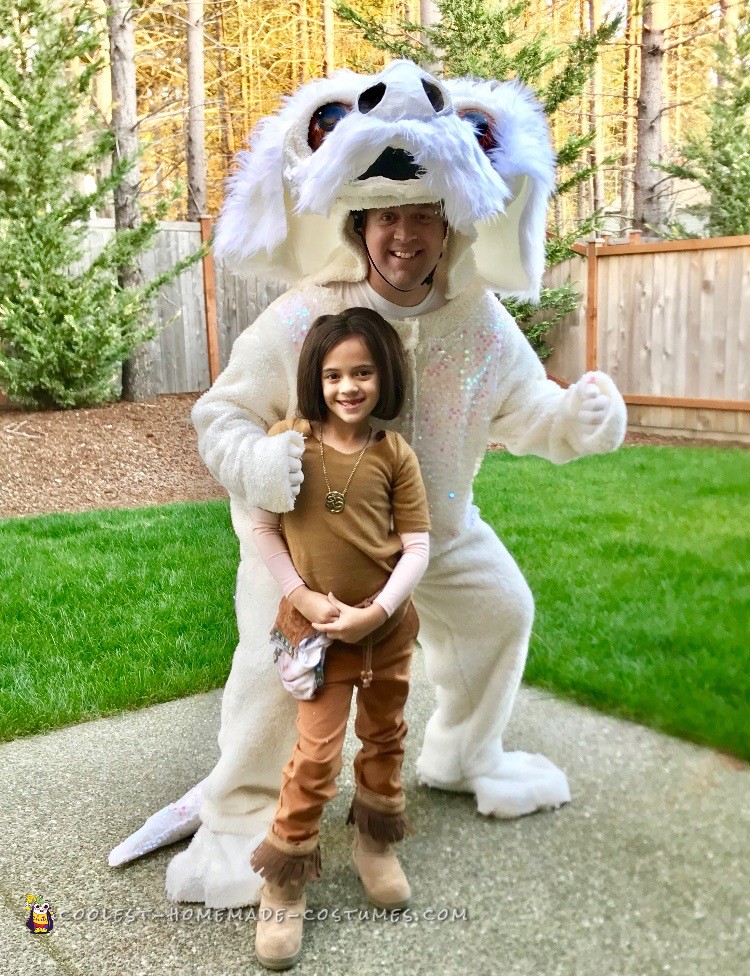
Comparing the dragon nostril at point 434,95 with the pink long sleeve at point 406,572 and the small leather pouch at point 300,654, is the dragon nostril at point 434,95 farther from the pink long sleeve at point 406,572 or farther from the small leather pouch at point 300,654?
the small leather pouch at point 300,654

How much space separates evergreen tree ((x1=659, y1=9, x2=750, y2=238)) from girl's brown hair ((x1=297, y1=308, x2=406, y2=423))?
905 cm

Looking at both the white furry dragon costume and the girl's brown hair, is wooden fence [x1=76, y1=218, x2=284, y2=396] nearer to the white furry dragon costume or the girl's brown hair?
the white furry dragon costume

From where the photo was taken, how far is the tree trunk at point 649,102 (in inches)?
404

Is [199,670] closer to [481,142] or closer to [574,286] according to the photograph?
[481,142]

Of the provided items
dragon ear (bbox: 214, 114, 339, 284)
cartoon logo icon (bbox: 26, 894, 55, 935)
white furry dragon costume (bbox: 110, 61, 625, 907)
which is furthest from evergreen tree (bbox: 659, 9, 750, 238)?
cartoon logo icon (bbox: 26, 894, 55, 935)

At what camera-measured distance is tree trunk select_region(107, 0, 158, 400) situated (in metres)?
8.49

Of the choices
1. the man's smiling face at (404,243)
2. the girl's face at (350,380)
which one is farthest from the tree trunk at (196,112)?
the girl's face at (350,380)

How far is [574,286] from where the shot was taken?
368 inches

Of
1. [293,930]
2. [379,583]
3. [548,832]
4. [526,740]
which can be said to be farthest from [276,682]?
[526,740]

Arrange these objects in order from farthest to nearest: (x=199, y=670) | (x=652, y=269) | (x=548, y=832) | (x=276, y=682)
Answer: (x=652, y=269) < (x=199, y=670) < (x=548, y=832) < (x=276, y=682)

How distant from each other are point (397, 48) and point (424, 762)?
7.93m

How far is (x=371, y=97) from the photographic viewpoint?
6.31 ft

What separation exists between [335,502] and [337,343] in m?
0.31

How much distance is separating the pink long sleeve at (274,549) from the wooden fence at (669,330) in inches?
282
